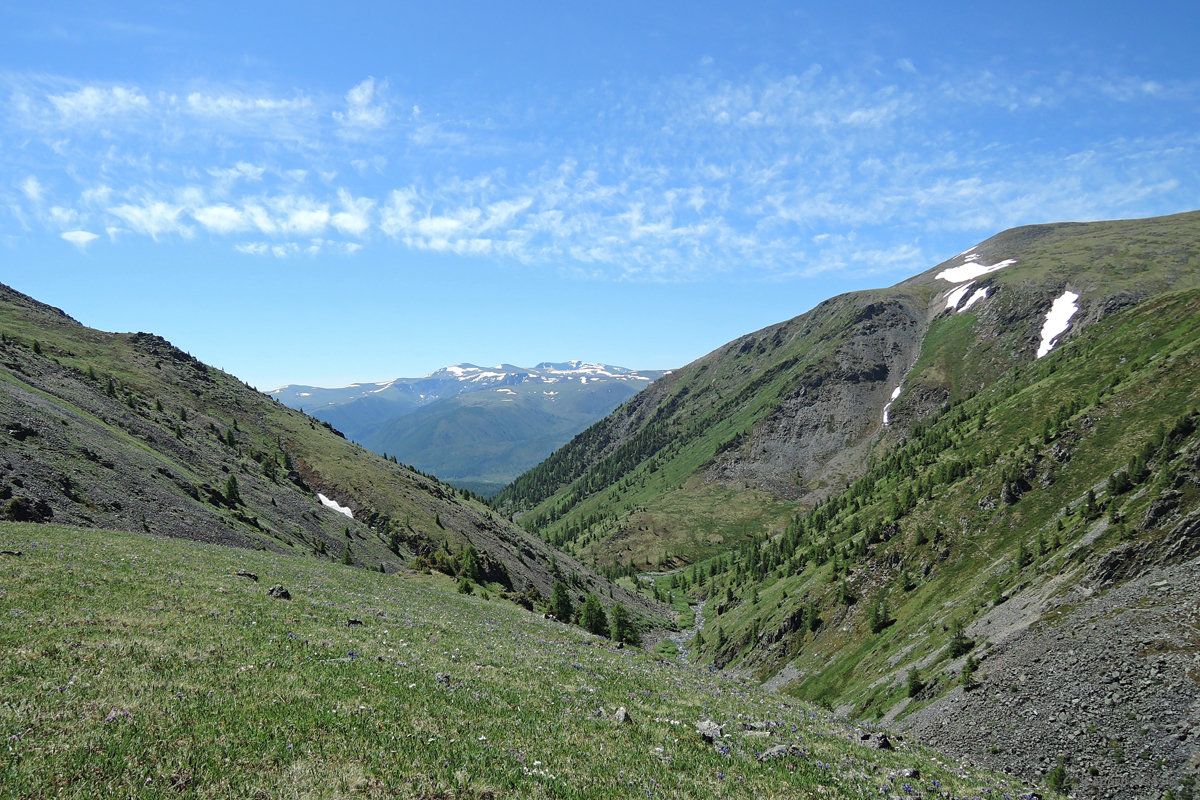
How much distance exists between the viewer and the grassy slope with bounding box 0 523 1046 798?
33.0 feet

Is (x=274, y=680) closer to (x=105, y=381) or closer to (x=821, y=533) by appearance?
(x=105, y=381)

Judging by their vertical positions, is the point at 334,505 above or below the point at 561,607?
above

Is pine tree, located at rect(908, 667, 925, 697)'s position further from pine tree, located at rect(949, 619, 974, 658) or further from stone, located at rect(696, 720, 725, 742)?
stone, located at rect(696, 720, 725, 742)

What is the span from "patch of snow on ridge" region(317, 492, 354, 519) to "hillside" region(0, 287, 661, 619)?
0.50 meters

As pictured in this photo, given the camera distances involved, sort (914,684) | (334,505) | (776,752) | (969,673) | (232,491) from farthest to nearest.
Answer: (334,505) < (232,491) < (914,684) < (969,673) < (776,752)

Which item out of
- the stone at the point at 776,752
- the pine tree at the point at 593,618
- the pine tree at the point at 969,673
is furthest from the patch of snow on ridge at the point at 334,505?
the stone at the point at 776,752

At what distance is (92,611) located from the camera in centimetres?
1898

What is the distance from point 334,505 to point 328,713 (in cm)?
11088

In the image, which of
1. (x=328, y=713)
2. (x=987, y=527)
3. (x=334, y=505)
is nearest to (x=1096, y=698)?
(x=328, y=713)

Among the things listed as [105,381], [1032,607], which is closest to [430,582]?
[1032,607]

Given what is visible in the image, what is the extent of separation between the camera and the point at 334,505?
11188cm

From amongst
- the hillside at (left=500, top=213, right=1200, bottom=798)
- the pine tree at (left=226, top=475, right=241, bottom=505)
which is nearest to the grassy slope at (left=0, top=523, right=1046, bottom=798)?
the hillside at (left=500, top=213, right=1200, bottom=798)

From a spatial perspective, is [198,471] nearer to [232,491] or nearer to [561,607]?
[232,491]

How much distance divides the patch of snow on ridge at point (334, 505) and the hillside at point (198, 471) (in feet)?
1.64
